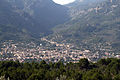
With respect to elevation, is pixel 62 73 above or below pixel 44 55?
below

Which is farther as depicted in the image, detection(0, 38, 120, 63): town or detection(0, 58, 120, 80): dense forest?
detection(0, 38, 120, 63): town

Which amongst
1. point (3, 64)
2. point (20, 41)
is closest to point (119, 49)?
point (20, 41)

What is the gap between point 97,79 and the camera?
42.0 m

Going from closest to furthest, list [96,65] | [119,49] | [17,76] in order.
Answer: [17,76]
[96,65]
[119,49]

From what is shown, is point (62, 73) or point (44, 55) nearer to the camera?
point (62, 73)

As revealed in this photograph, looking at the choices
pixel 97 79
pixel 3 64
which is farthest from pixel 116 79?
pixel 3 64

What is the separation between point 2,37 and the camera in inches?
7712

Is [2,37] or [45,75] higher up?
[2,37]

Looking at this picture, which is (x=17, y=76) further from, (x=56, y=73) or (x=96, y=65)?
(x=96, y=65)

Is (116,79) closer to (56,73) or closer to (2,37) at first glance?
(56,73)

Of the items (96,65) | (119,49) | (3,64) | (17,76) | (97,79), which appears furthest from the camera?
(119,49)

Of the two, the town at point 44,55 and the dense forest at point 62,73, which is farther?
the town at point 44,55

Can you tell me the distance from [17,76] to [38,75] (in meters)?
4.55

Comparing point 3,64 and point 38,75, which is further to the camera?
point 3,64
